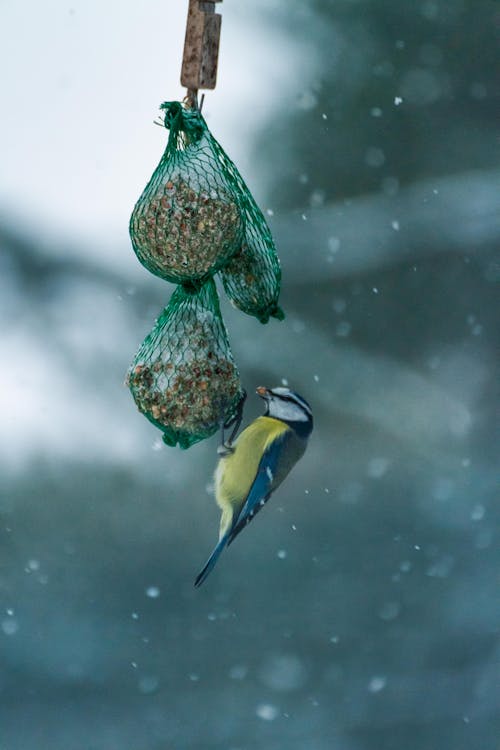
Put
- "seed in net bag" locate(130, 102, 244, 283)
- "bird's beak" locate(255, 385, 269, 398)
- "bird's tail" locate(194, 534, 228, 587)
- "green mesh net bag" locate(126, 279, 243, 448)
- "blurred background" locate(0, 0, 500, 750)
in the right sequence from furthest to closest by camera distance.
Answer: "blurred background" locate(0, 0, 500, 750)
"bird's beak" locate(255, 385, 269, 398)
"bird's tail" locate(194, 534, 228, 587)
"green mesh net bag" locate(126, 279, 243, 448)
"seed in net bag" locate(130, 102, 244, 283)

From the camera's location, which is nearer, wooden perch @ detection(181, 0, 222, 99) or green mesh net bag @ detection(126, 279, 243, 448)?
wooden perch @ detection(181, 0, 222, 99)

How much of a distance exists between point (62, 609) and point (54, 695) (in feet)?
1.98

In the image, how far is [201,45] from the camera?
2.06 meters

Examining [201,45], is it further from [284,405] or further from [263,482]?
[263,482]

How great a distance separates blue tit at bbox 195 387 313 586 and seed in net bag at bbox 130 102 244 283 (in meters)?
0.51

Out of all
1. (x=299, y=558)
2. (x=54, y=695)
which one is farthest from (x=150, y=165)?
(x=54, y=695)

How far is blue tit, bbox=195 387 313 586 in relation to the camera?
2.63 metres

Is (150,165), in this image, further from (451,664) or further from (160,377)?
(160,377)

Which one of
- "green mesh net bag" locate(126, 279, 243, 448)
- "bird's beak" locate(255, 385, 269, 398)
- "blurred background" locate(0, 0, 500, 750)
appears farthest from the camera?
"blurred background" locate(0, 0, 500, 750)

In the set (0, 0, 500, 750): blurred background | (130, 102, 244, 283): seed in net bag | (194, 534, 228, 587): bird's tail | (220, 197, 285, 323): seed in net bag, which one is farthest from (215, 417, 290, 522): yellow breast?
(0, 0, 500, 750): blurred background

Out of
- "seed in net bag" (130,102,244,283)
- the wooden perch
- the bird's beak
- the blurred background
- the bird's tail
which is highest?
the blurred background

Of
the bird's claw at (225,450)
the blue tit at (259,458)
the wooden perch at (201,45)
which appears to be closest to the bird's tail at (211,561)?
the blue tit at (259,458)

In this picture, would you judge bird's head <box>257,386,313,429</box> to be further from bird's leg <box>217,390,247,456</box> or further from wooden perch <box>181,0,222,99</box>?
wooden perch <box>181,0,222,99</box>

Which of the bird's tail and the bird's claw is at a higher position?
the bird's claw
